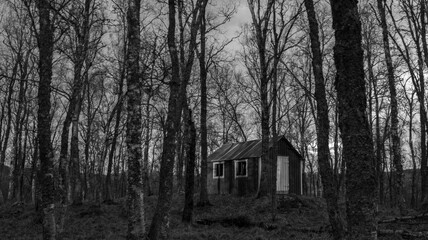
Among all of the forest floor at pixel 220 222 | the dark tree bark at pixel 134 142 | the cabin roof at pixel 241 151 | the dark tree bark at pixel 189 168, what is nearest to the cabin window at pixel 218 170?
the cabin roof at pixel 241 151

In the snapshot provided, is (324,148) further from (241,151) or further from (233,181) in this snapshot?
(241,151)

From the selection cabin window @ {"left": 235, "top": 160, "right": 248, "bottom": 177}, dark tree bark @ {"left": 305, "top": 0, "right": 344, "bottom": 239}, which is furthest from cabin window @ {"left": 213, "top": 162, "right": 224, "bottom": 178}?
dark tree bark @ {"left": 305, "top": 0, "right": 344, "bottom": 239}

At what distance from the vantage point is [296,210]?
2041cm

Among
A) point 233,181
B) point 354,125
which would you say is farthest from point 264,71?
point 354,125

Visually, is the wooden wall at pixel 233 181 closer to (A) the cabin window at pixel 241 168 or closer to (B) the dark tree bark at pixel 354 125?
(A) the cabin window at pixel 241 168

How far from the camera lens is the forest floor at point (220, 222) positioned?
13.3 meters

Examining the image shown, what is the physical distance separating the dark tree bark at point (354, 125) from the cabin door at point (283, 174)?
2323 centimetres

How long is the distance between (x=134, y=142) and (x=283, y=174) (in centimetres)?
2061

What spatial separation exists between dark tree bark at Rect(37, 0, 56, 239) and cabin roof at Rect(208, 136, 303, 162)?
19.6 m

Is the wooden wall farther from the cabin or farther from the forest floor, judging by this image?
the forest floor

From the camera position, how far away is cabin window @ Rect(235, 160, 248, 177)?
28355 millimetres

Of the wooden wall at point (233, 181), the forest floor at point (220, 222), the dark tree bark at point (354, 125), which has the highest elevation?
the dark tree bark at point (354, 125)

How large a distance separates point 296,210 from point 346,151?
17.0 m

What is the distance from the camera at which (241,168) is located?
28.6m
